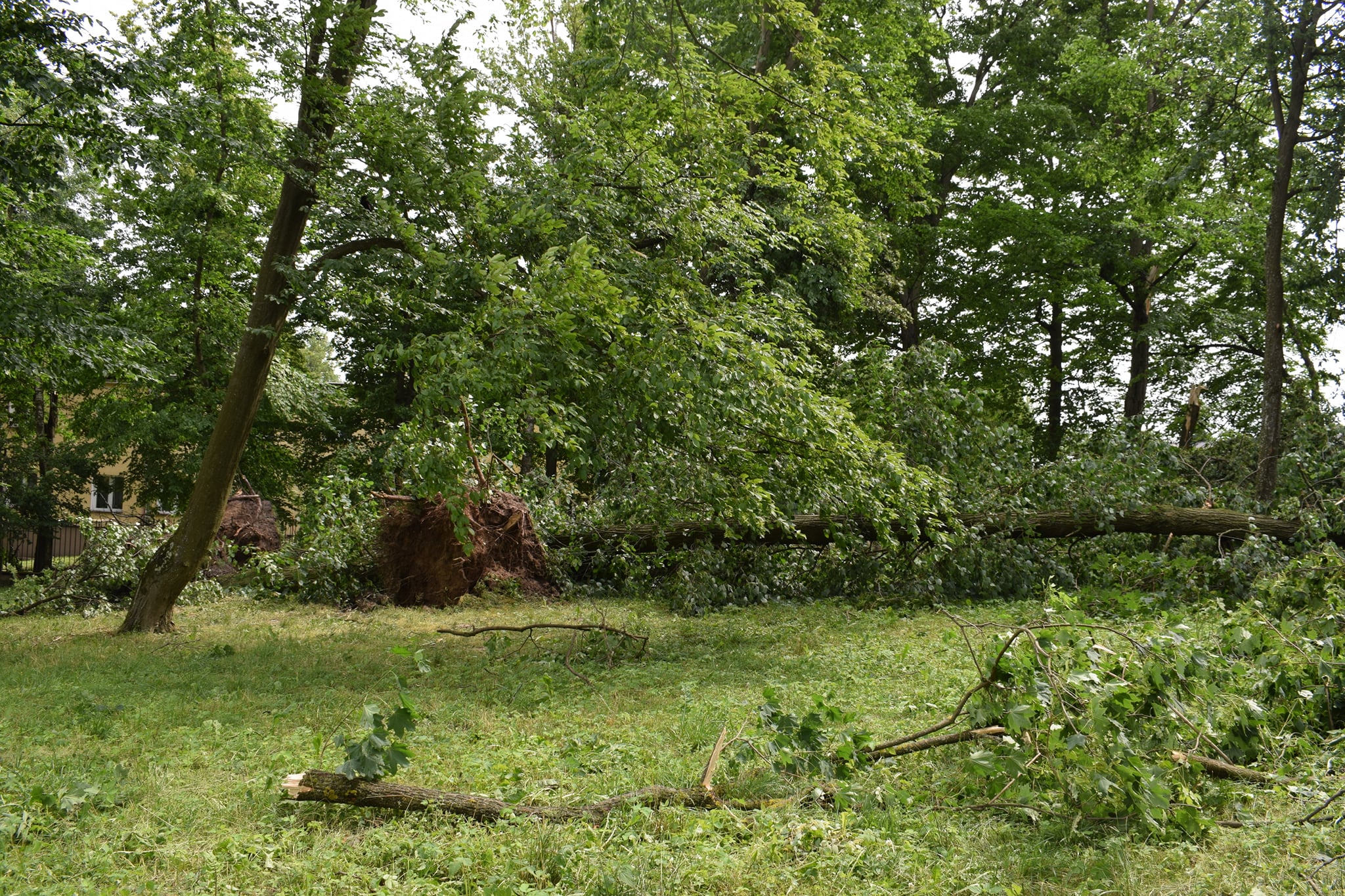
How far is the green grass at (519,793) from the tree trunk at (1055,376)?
49.4 feet

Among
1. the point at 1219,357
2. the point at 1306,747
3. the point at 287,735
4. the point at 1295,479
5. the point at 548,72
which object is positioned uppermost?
the point at 548,72

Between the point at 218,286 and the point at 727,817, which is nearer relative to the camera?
the point at 727,817

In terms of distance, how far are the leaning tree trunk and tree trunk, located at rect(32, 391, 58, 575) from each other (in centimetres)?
933

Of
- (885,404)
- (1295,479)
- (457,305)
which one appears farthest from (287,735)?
(1295,479)

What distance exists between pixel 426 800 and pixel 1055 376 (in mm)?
20207

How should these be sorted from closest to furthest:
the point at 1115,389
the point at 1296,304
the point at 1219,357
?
the point at 1296,304
the point at 1219,357
the point at 1115,389

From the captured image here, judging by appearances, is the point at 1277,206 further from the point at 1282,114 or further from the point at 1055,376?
the point at 1055,376

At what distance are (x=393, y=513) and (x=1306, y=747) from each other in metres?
9.57

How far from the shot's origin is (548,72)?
848 inches

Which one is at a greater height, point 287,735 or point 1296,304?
point 1296,304

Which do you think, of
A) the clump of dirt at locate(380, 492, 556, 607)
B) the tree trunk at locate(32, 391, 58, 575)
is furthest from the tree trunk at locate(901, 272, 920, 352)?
the tree trunk at locate(32, 391, 58, 575)

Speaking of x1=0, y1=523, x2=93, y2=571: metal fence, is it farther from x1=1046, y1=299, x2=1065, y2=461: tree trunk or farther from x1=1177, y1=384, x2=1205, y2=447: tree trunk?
x1=1046, y1=299, x2=1065, y2=461: tree trunk

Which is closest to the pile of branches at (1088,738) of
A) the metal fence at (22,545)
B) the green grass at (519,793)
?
the green grass at (519,793)

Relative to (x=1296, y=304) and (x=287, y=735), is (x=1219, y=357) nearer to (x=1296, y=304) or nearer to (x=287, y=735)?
(x=1296, y=304)
